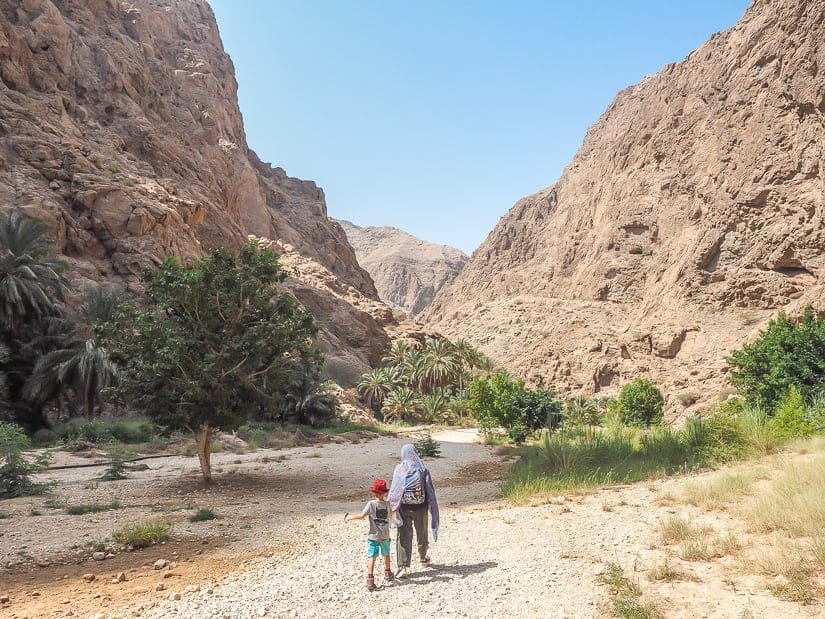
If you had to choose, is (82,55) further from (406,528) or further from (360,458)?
(406,528)

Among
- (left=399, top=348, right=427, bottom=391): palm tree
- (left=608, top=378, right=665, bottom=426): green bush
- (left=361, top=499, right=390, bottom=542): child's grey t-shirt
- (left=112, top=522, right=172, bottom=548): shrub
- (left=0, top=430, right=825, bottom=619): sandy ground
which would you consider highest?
(left=399, top=348, right=427, bottom=391): palm tree

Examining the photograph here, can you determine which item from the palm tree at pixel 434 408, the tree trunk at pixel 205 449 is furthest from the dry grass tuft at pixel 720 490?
the palm tree at pixel 434 408

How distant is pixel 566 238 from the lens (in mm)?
85812

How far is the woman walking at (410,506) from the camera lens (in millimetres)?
5586

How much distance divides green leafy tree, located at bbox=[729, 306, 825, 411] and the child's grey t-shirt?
17669 millimetres

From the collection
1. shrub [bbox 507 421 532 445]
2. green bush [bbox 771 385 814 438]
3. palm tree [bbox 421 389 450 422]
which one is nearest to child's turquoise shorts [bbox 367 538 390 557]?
green bush [bbox 771 385 814 438]

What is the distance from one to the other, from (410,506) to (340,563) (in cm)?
127

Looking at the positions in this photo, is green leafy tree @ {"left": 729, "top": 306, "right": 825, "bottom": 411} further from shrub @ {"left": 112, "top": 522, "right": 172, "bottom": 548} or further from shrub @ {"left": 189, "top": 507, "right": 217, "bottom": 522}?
shrub @ {"left": 112, "top": 522, "right": 172, "bottom": 548}

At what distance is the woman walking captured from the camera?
5586 millimetres

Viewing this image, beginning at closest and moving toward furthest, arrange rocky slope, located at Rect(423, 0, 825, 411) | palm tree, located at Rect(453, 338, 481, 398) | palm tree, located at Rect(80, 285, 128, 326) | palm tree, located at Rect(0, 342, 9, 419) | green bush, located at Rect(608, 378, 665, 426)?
palm tree, located at Rect(0, 342, 9, 419)
palm tree, located at Rect(80, 285, 128, 326)
green bush, located at Rect(608, 378, 665, 426)
rocky slope, located at Rect(423, 0, 825, 411)
palm tree, located at Rect(453, 338, 481, 398)

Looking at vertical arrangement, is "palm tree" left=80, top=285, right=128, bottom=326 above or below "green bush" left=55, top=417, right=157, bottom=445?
above

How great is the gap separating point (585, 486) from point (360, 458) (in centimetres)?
1099

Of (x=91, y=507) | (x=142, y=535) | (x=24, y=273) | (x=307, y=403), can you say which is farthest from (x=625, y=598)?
(x=307, y=403)

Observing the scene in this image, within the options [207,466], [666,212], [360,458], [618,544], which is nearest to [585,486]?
[618,544]
